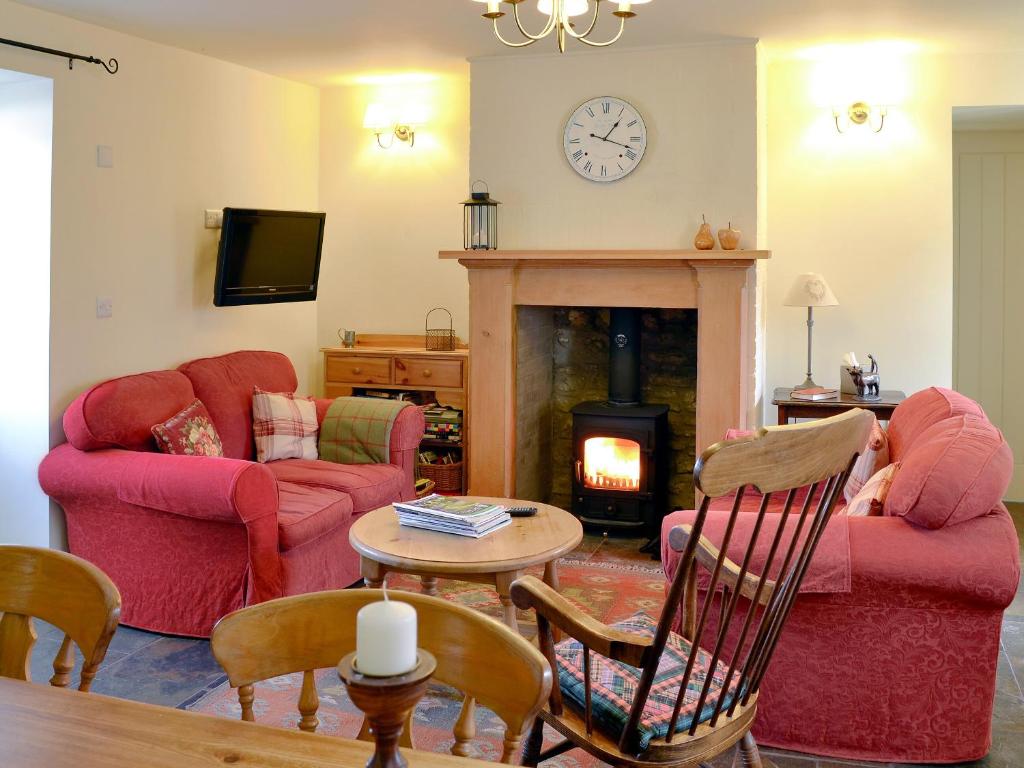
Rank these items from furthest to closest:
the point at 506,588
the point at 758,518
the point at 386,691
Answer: the point at 506,588 → the point at 758,518 → the point at 386,691

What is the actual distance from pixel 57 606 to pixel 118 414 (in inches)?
104

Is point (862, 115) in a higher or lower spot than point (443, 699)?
higher

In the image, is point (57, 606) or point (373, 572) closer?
point (57, 606)

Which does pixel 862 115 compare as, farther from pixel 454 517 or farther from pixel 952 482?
pixel 454 517

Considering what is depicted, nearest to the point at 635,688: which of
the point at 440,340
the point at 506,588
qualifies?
the point at 506,588

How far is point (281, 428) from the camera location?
16.2ft

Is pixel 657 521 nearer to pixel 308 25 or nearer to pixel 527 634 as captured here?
pixel 527 634

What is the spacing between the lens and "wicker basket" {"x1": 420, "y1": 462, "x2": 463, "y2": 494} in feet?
19.2

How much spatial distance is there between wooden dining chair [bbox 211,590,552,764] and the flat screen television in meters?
3.71

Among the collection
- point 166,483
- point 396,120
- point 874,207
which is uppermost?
point 396,120

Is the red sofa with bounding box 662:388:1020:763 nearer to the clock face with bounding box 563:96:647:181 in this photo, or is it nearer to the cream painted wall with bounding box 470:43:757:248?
the cream painted wall with bounding box 470:43:757:248

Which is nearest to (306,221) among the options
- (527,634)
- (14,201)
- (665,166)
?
(14,201)

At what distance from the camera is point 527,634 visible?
154 inches

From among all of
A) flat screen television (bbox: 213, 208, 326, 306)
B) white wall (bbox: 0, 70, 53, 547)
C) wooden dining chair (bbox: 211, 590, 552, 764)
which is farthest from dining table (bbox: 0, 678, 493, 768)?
flat screen television (bbox: 213, 208, 326, 306)
